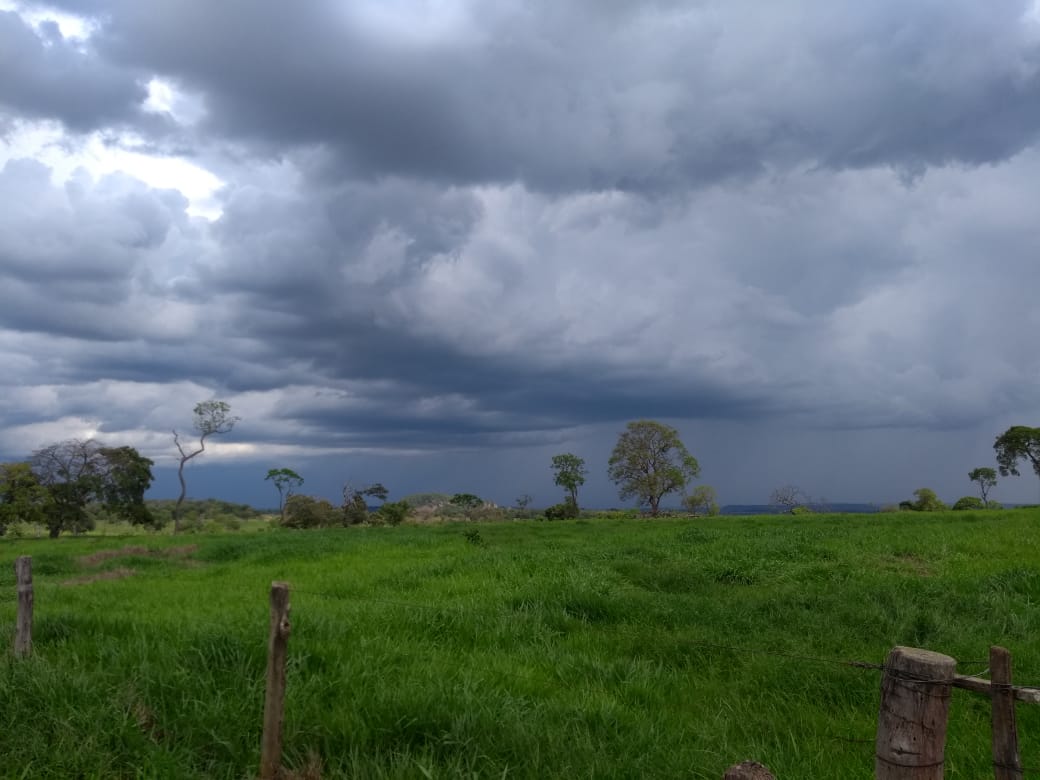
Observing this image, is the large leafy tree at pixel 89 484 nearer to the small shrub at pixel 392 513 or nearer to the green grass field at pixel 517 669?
the small shrub at pixel 392 513

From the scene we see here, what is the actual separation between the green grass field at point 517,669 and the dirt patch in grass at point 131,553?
27.1 ft

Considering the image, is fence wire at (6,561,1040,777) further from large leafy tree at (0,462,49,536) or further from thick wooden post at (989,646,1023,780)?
large leafy tree at (0,462,49,536)

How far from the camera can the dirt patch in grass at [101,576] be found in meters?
19.1

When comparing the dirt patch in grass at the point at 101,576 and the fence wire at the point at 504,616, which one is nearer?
the fence wire at the point at 504,616

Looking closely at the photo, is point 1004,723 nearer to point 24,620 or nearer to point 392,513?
point 24,620

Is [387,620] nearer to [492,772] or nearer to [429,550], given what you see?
[492,772]

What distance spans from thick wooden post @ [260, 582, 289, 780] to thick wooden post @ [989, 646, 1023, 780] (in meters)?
4.68

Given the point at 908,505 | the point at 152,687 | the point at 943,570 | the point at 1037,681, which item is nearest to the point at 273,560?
the point at 152,687

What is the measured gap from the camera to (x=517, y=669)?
819cm

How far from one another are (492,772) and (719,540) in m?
18.9

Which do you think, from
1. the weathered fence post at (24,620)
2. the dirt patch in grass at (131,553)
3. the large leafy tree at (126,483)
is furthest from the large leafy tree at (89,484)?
the weathered fence post at (24,620)

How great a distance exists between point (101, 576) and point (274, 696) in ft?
60.4

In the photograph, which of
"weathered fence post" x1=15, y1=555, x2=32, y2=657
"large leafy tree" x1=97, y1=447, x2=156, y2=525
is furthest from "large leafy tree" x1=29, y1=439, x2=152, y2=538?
"weathered fence post" x1=15, y1=555, x2=32, y2=657

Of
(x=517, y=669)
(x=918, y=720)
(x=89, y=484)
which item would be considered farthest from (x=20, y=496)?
(x=918, y=720)
